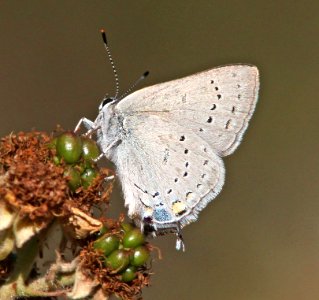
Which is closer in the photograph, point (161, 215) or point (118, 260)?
point (118, 260)

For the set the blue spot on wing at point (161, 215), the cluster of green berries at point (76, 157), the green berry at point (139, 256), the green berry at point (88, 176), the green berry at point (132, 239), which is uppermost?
the cluster of green berries at point (76, 157)

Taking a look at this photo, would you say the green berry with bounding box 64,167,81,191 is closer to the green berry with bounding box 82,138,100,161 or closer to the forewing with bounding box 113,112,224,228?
the green berry with bounding box 82,138,100,161

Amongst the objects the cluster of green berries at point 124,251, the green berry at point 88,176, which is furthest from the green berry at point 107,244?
the green berry at point 88,176

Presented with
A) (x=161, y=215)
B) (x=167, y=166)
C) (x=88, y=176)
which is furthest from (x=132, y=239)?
(x=167, y=166)

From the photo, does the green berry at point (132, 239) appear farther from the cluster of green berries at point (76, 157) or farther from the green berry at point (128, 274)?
the cluster of green berries at point (76, 157)

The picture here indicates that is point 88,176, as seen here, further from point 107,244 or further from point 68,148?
point 107,244

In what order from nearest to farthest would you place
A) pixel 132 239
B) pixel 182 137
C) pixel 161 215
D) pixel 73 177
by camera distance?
pixel 73 177
pixel 132 239
pixel 161 215
pixel 182 137

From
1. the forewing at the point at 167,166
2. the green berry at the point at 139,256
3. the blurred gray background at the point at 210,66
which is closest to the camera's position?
the green berry at the point at 139,256
